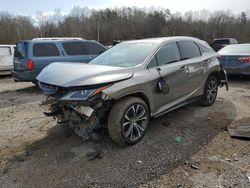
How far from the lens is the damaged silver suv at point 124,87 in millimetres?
3701

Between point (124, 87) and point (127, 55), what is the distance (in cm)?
108

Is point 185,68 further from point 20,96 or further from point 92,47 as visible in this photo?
point 92,47

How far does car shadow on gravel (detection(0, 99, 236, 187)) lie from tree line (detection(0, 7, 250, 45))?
45.9 metres

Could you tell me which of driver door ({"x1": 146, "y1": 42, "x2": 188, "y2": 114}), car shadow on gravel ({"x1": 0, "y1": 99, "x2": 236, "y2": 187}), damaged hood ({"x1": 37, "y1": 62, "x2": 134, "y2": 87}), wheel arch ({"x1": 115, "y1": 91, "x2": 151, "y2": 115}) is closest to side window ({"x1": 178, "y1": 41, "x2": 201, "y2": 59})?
driver door ({"x1": 146, "y1": 42, "x2": 188, "y2": 114})

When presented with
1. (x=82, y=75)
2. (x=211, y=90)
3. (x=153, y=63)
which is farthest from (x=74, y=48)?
(x=82, y=75)

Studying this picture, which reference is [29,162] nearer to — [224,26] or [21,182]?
[21,182]

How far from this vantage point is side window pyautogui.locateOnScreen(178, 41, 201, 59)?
529 centimetres

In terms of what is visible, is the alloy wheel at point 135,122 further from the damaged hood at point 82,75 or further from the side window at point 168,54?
the side window at point 168,54

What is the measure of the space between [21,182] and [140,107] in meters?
1.97

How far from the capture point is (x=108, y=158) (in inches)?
149

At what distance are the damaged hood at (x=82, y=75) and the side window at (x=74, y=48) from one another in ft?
16.7

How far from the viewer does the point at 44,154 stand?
400 cm

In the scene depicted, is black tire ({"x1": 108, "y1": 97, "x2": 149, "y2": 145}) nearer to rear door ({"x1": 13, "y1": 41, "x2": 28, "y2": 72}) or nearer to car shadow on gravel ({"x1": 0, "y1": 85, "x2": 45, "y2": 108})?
car shadow on gravel ({"x1": 0, "y1": 85, "x2": 45, "y2": 108})

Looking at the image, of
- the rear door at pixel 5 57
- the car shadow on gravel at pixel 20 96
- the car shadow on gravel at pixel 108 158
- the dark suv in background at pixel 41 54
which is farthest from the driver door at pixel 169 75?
the rear door at pixel 5 57
